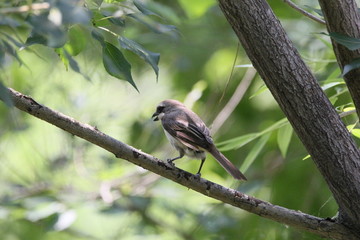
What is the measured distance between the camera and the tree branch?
100 inches

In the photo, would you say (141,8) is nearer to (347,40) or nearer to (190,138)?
(347,40)

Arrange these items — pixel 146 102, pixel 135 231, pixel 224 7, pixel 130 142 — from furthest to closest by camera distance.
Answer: pixel 146 102, pixel 130 142, pixel 135 231, pixel 224 7

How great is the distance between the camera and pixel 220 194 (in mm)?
2768

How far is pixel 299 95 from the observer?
8.00 feet

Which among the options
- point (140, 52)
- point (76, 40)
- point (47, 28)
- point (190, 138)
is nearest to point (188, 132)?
point (190, 138)

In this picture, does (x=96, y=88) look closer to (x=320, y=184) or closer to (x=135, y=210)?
(x=135, y=210)

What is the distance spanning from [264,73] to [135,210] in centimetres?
330

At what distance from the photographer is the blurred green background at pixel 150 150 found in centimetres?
494

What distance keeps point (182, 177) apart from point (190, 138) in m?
1.15

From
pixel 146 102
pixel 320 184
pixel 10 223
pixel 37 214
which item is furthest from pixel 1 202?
pixel 320 184

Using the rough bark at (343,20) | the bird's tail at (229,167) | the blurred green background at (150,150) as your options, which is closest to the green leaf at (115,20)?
the rough bark at (343,20)

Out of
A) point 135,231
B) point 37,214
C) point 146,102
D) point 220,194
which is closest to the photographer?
point 220,194

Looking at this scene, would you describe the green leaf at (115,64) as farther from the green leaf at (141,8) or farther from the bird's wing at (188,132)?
the bird's wing at (188,132)

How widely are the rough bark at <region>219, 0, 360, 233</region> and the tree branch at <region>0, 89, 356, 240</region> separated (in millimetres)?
198
